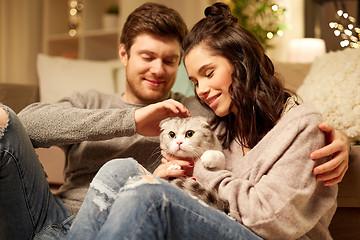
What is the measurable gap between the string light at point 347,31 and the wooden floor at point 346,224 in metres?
0.58

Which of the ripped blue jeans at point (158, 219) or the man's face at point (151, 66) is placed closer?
the ripped blue jeans at point (158, 219)

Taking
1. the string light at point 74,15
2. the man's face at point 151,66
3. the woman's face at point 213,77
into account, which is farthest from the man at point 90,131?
the string light at point 74,15

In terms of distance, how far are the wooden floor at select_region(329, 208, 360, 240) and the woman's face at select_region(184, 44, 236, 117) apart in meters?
0.49

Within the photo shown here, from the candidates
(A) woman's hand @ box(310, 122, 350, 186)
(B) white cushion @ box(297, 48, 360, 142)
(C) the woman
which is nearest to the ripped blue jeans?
(C) the woman

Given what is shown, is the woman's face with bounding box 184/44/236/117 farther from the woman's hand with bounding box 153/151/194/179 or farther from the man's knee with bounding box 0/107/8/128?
the man's knee with bounding box 0/107/8/128

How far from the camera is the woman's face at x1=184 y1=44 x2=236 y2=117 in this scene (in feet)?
3.59

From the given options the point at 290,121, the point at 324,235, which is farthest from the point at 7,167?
the point at 324,235

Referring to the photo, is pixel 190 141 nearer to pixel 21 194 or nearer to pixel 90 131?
pixel 90 131

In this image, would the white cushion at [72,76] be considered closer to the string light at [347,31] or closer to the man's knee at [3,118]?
the man's knee at [3,118]

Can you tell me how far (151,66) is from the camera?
1.44m

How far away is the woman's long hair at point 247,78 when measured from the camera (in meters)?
1.06

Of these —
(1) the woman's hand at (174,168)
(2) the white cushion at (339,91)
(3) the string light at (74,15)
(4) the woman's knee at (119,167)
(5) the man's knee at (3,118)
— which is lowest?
(1) the woman's hand at (174,168)

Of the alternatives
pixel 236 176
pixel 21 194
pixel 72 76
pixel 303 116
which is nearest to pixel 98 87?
pixel 72 76

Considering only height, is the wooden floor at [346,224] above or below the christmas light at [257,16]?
below
